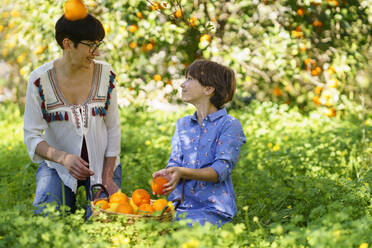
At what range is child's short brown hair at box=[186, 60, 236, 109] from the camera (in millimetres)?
2869

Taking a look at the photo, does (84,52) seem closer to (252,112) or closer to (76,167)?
(76,167)

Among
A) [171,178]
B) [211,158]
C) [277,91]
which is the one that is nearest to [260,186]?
[211,158]

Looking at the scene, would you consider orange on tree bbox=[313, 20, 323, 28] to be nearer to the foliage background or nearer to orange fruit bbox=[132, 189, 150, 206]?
the foliage background

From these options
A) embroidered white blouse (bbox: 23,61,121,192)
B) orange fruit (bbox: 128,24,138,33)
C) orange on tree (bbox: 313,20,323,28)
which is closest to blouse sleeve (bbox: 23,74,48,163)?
embroidered white blouse (bbox: 23,61,121,192)

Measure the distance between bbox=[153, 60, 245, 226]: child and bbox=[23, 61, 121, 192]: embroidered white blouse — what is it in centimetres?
47

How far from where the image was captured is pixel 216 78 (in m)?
2.88

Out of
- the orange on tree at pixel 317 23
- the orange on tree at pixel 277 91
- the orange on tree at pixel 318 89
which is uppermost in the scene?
the orange on tree at pixel 317 23

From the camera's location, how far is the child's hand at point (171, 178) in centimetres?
245

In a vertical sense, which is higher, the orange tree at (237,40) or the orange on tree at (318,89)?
the orange tree at (237,40)

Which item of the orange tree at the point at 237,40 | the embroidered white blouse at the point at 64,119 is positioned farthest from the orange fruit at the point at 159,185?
the orange tree at the point at 237,40

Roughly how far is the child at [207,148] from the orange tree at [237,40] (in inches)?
50.3

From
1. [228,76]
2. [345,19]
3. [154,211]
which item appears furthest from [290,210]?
[345,19]

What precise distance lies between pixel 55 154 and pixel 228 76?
3.56 ft

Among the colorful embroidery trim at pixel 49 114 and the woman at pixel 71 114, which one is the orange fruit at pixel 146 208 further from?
the colorful embroidery trim at pixel 49 114
